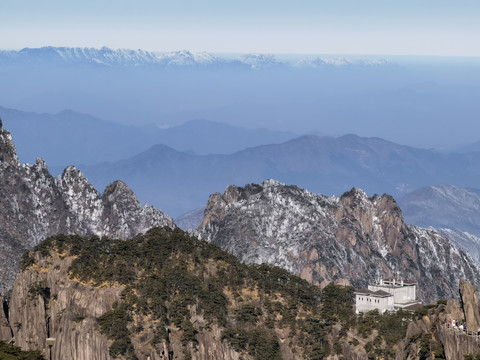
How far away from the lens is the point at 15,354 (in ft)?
408

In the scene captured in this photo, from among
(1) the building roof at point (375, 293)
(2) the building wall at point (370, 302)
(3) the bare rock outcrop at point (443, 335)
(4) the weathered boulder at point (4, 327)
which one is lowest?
(3) the bare rock outcrop at point (443, 335)

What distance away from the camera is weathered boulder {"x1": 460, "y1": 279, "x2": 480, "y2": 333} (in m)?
95.2

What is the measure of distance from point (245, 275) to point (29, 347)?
38.1 metres

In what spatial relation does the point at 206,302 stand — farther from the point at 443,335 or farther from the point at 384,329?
the point at 443,335

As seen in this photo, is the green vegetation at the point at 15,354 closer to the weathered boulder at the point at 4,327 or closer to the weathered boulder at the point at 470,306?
the weathered boulder at the point at 4,327

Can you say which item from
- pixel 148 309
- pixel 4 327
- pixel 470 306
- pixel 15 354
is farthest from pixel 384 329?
pixel 470 306

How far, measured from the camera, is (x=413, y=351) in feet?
328

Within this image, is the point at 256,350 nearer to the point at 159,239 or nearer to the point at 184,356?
the point at 184,356

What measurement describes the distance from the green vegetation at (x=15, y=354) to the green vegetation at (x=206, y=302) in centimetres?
2018

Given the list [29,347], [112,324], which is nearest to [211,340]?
[112,324]

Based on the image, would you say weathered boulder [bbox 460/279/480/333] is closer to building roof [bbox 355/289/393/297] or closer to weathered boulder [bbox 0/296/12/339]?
weathered boulder [bbox 0/296/12/339]

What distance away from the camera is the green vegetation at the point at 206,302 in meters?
152

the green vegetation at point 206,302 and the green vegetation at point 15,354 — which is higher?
the green vegetation at point 206,302

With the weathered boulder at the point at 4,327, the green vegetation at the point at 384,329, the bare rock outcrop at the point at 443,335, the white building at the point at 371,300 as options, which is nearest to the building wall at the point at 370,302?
the white building at the point at 371,300
